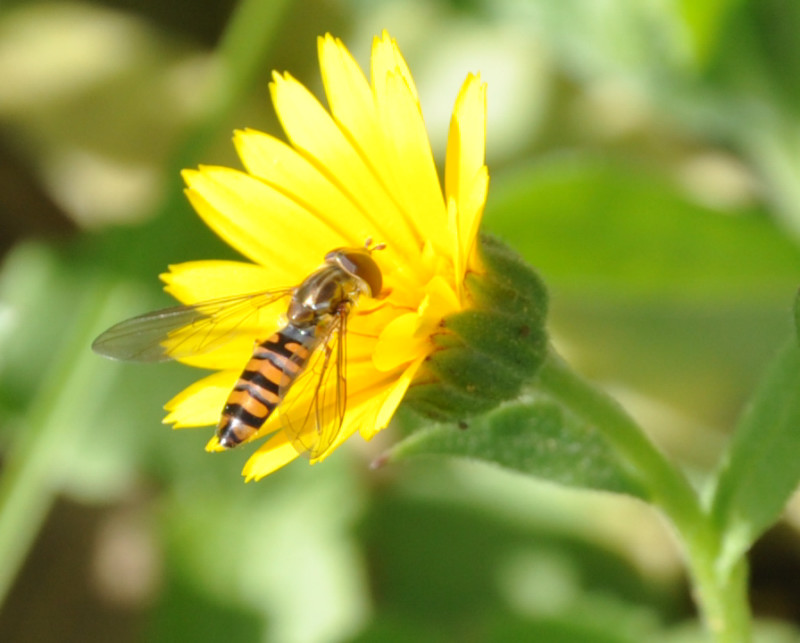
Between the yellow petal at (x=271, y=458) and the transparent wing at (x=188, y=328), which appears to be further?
the transparent wing at (x=188, y=328)

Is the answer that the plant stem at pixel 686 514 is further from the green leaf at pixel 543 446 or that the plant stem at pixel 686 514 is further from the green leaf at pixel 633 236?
the green leaf at pixel 633 236

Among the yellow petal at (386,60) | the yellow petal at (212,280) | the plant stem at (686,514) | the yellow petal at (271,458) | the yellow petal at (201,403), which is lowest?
the plant stem at (686,514)

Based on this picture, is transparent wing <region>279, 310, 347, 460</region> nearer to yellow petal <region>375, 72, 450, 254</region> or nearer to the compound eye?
the compound eye

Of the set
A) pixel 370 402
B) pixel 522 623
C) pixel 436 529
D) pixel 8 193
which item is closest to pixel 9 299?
pixel 8 193

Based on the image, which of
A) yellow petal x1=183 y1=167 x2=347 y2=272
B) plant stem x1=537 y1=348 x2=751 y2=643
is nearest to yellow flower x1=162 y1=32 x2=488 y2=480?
yellow petal x1=183 y1=167 x2=347 y2=272

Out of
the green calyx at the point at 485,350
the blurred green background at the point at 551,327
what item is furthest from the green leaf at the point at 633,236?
the green calyx at the point at 485,350

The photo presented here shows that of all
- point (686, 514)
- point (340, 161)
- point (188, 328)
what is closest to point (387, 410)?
point (340, 161)

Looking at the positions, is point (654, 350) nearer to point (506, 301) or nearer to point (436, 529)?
point (436, 529)
